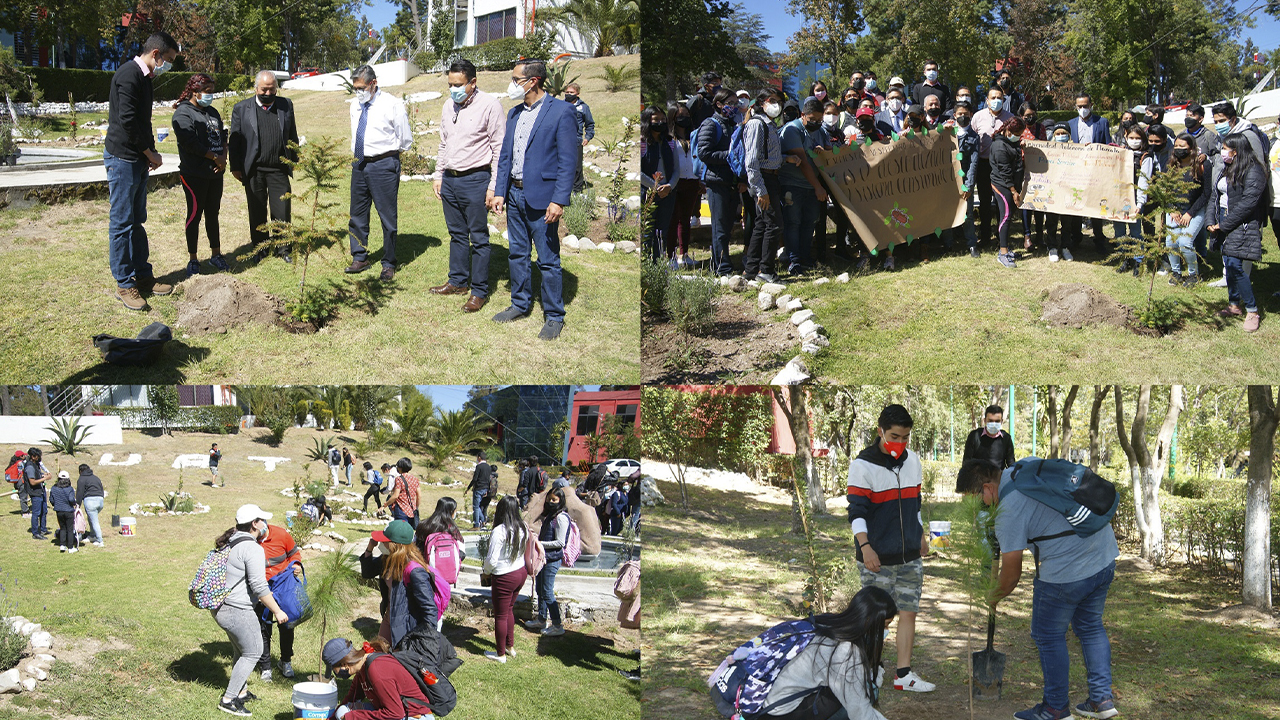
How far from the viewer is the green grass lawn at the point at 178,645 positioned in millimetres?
4660

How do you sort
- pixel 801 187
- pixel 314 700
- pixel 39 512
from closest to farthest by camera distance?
pixel 314 700 → pixel 801 187 → pixel 39 512

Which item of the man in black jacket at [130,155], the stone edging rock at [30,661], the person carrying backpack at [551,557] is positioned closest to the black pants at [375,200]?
the man in black jacket at [130,155]

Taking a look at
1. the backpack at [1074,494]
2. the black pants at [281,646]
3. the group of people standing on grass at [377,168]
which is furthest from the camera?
the group of people standing on grass at [377,168]

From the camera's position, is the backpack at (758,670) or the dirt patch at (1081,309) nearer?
the backpack at (758,670)

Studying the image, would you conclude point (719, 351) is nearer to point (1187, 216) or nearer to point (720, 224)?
point (720, 224)

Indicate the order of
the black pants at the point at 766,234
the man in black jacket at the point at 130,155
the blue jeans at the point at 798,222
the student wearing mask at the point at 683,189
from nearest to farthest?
1. the man in black jacket at the point at 130,155
2. the black pants at the point at 766,234
3. the blue jeans at the point at 798,222
4. the student wearing mask at the point at 683,189

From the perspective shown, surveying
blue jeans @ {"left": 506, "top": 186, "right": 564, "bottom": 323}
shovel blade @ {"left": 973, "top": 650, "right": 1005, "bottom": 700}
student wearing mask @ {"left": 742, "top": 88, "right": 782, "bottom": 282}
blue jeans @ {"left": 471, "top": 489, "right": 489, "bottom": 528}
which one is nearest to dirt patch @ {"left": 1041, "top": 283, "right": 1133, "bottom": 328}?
student wearing mask @ {"left": 742, "top": 88, "right": 782, "bottom": 282}

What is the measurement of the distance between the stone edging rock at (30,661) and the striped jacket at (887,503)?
15.7 ft

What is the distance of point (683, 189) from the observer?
8.27 m

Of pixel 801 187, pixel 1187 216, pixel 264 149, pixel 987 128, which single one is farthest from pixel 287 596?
pixel 1187 216

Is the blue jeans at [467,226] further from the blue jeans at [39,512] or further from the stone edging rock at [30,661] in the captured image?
the blue jeans at [39,512]

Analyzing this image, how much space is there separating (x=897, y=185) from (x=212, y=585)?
7.45 meters

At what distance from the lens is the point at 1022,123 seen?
9.27 meters

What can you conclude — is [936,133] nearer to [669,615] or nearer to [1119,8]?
[1119,8]
